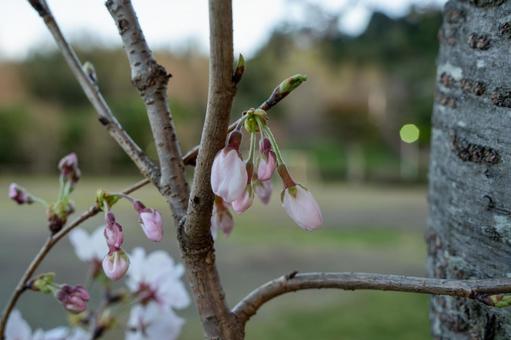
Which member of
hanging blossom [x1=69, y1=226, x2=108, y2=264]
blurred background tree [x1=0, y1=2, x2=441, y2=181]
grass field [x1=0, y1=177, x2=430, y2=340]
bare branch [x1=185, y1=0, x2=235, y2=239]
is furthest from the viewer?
blurred background tree [x1=0, y1=2, x2=441, y2=181]

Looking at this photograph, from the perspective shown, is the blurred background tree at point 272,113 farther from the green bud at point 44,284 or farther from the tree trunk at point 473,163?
the green bud at point 44,284

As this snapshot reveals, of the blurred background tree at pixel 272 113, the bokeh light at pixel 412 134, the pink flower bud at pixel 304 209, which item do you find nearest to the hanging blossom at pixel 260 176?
the pink flower bud at pixel 304 209

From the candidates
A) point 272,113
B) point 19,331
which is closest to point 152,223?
point 19,331

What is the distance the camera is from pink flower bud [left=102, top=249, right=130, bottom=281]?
0.37 meters

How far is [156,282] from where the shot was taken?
0.58 m

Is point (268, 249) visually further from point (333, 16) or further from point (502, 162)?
point (502, 162)

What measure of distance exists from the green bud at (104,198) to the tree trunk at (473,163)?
0.26 metres

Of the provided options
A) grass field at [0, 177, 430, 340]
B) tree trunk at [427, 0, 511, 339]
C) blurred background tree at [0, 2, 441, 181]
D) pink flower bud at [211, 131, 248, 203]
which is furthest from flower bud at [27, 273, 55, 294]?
blurred background tree at [0, 2, 441, 181]

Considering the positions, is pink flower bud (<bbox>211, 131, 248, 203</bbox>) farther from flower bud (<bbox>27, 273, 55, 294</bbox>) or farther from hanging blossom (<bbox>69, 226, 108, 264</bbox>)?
hanging blossom (<bbox>69, 226, 108, 264</bbox>)

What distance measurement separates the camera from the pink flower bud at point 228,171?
320mm

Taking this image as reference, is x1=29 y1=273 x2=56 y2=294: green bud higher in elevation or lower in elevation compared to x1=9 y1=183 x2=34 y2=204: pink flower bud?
lower

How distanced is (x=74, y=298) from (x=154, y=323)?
0.13 metres

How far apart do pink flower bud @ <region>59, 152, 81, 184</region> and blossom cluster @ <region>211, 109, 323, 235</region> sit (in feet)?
0.48

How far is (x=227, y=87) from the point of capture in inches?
11.6
